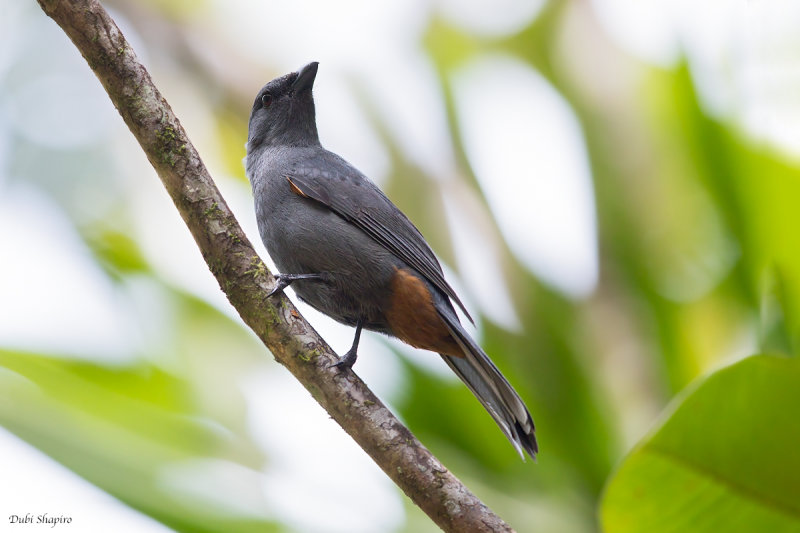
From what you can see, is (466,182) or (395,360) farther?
(466,182)

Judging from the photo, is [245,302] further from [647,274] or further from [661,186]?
[661,186]

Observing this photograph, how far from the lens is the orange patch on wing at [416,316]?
10.9 ft

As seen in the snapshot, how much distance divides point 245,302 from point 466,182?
2889 mm

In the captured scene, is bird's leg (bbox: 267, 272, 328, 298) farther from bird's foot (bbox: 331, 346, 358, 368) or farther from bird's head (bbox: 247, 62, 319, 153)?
bird's head (bbox: 247, 62, 319, 153)

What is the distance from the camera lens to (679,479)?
2.13 m

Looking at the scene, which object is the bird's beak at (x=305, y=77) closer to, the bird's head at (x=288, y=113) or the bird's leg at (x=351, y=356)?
the bird's head at (x=288, y=113)

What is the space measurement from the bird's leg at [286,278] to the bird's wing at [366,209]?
0.30 metres

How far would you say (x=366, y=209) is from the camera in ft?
11.8

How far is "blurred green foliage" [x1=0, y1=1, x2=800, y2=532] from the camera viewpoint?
11.6ft

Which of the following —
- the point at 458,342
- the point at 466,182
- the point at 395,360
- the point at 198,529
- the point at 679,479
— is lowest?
the point at 679,479

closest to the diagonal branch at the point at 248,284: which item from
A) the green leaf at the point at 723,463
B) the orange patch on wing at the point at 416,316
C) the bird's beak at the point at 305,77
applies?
the green leaf at the point at 723,463

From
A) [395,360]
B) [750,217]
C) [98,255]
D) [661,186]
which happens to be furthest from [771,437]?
[98,255]

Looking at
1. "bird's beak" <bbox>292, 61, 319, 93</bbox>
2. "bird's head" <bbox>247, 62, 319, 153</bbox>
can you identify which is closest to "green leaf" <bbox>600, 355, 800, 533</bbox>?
"bird's head" <bbox>247, 62, 319, 153</bbox>

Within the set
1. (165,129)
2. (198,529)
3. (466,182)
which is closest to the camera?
(165,129)
